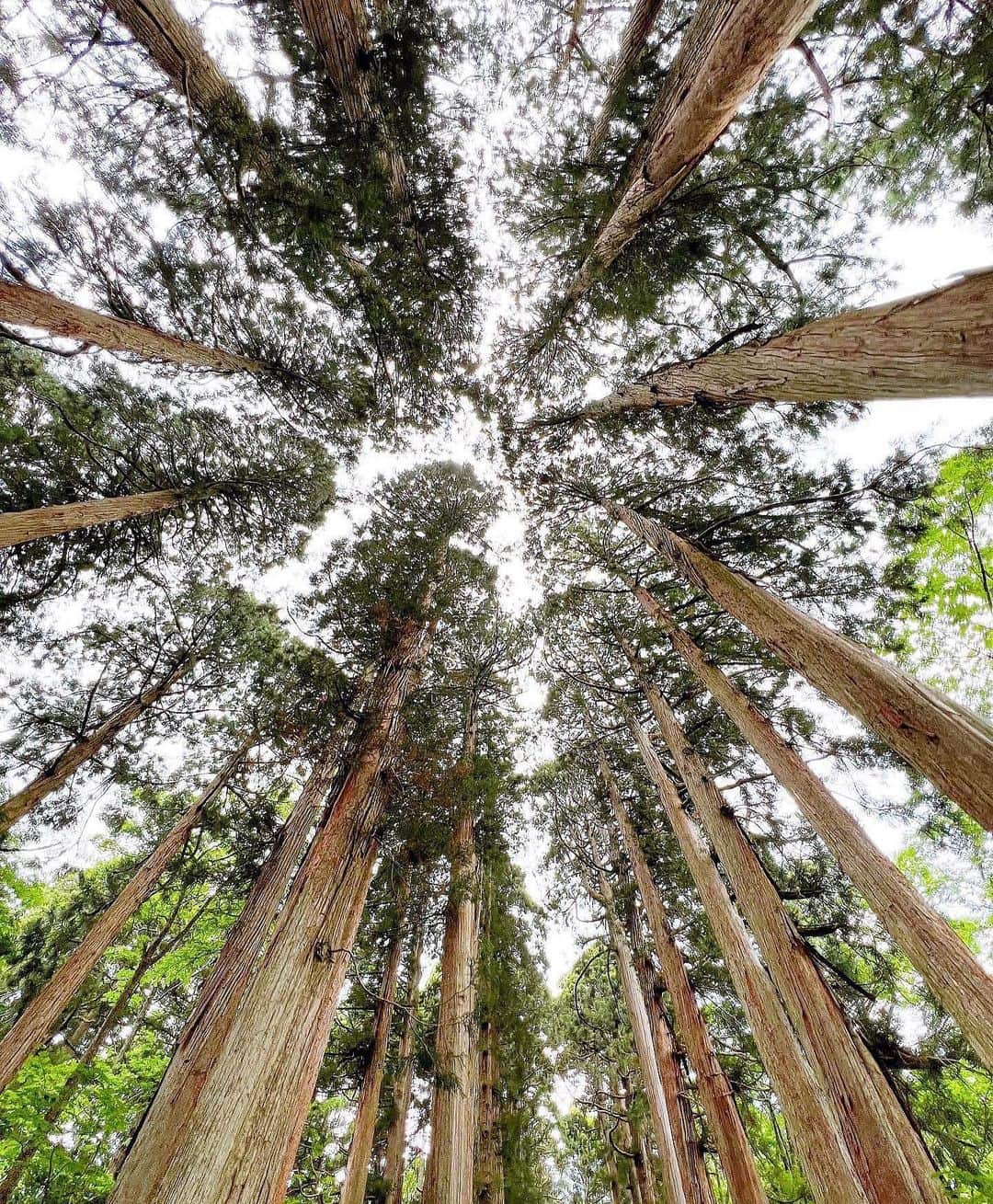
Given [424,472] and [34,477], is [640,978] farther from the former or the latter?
[34,477]

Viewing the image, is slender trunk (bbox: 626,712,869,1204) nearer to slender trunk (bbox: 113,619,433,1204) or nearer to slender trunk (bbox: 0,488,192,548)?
slender trunk (bbox: 113,619,433,1204)

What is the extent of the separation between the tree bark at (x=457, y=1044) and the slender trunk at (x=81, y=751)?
5633 millimetres

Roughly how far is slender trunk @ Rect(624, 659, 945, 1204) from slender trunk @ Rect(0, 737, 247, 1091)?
21.4ft

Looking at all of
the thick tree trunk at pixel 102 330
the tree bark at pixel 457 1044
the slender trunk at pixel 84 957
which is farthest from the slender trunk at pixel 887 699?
the slender trunk at pixel 84 957

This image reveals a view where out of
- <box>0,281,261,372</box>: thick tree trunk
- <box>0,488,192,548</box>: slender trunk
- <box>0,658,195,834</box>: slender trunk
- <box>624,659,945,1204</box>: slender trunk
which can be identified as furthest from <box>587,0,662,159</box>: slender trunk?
<box>0,658,195,834</box>: slender trunk

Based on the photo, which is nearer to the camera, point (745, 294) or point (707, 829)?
point (707, 829)

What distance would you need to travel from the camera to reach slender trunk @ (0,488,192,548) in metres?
4.55

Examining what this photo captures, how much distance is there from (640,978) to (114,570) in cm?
1002

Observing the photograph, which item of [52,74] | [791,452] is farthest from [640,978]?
[52,74]

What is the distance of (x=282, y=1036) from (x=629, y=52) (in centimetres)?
910

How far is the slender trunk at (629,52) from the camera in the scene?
4723mm

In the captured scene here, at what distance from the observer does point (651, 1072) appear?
17.4ft

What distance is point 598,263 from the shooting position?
17.8 ft

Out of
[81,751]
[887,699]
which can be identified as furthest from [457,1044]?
[81,751]
